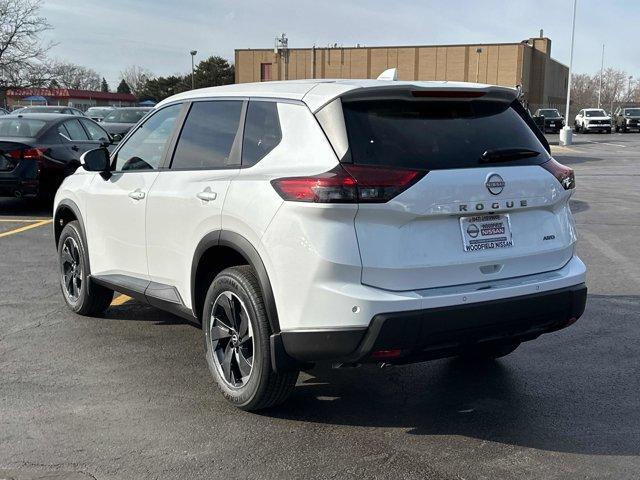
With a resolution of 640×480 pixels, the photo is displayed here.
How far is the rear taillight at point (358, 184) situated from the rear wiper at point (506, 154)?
50 cm

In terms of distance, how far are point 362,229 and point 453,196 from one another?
1.67 ft

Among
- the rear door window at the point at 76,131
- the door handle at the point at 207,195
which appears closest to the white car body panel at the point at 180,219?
the door handle at the point at 207,195

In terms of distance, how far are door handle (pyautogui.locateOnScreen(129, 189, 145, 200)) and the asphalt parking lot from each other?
3.72 ft

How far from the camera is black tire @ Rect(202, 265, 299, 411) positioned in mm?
3789

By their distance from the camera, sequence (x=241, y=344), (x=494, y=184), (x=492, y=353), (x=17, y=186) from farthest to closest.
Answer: (x=17, y=186), (x=492, y=353), (x=241, y=344), (x=494, y=184)

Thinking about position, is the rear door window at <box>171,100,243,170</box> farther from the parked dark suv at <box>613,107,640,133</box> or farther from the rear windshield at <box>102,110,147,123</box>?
the parked dark suv at <box>613,107,640,133</box>

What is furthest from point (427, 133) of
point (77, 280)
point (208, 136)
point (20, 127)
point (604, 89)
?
point (604, 89)

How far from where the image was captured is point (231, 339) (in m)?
4.17

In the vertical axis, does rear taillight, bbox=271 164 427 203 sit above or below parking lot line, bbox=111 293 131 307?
above

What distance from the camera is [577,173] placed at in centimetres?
2050

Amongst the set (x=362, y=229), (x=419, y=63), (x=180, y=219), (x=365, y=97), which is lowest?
(x=180, y=219)

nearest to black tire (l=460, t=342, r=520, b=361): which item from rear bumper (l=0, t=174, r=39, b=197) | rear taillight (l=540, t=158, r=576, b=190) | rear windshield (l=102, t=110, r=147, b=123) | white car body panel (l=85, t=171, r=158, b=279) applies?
rear taillight (l=540, t=158, r=576, b=190)

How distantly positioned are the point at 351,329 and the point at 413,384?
4.40 feet

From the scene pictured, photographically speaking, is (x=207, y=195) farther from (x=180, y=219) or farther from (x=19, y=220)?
(x=19, y=220)
